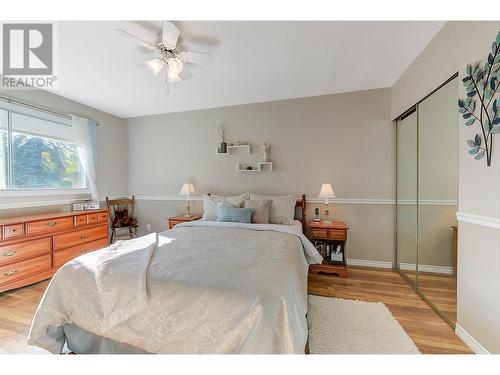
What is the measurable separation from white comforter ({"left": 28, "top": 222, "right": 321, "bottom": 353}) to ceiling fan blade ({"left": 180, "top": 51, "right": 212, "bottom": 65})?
1.78 metres

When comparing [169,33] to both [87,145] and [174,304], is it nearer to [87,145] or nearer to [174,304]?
[174,304]

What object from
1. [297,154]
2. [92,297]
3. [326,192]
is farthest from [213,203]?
[92,297]

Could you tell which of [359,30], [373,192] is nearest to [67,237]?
[359,30]

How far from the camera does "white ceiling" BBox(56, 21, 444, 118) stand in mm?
1813

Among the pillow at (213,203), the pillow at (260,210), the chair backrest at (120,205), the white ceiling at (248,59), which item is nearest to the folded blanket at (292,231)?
the pillow at (260,210)

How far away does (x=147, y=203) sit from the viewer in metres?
4.16

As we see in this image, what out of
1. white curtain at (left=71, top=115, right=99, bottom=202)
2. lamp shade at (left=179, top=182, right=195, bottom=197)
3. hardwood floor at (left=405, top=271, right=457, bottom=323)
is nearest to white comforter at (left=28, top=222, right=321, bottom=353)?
hardwood floor at (left=405, top=271, right=457, bottom=323)

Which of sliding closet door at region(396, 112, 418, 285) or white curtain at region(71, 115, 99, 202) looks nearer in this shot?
sliding closet door at region(396, 112, 418, 285)

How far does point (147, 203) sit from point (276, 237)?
3.18m

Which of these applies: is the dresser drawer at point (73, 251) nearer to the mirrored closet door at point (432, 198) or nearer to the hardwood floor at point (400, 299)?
the hardwood floor at point (400, 299)

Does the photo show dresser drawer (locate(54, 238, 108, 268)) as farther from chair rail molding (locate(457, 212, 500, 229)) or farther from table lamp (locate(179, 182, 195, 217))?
chair rail molding (locate(457, 212, 500, 229))

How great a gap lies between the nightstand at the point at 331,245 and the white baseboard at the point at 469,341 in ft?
3.77

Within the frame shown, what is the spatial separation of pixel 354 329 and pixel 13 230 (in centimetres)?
371
